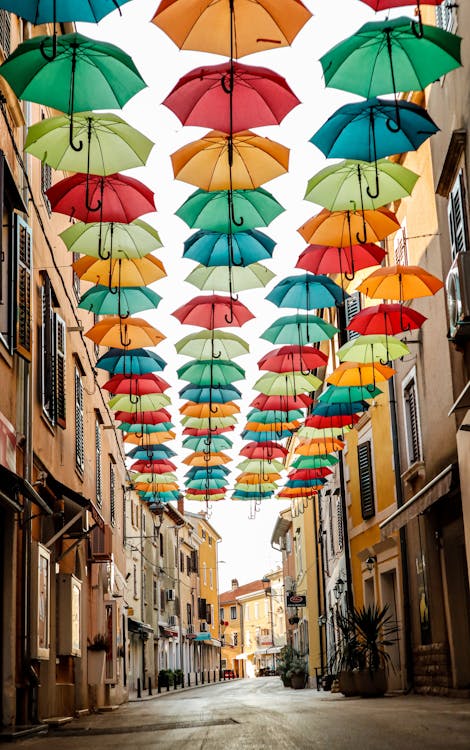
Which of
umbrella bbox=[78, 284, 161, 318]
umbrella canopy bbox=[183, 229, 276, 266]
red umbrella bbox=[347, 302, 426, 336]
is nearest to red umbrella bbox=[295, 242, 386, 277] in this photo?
umbrella canopy bbox=[183, 229, 276, 266]

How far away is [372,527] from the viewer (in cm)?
2431

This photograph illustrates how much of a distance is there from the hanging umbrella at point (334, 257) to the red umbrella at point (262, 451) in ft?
37.3

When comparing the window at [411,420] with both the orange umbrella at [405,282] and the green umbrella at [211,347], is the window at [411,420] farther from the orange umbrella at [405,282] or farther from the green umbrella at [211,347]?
the orange umbrella at [405,282]

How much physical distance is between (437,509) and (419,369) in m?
2.54

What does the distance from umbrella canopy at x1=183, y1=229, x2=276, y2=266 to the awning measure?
4168mm

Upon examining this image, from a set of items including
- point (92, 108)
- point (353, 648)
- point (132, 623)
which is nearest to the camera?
point (92, 108)

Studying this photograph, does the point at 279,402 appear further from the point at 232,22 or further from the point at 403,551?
the point at 232,22

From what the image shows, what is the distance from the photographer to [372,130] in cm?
1175

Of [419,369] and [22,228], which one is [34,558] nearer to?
[22,228]

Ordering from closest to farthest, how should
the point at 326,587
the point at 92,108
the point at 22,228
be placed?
the point at 92,108
the point at 22,228
the point at 326,587

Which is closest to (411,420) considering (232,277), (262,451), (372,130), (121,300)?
(232,277)

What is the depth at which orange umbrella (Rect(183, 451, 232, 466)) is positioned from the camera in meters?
27.3

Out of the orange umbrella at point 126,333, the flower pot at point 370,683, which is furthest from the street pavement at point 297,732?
the orange umbrella at point 126,333

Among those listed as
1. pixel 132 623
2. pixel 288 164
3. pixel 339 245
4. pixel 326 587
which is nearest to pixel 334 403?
pixel 339 245
